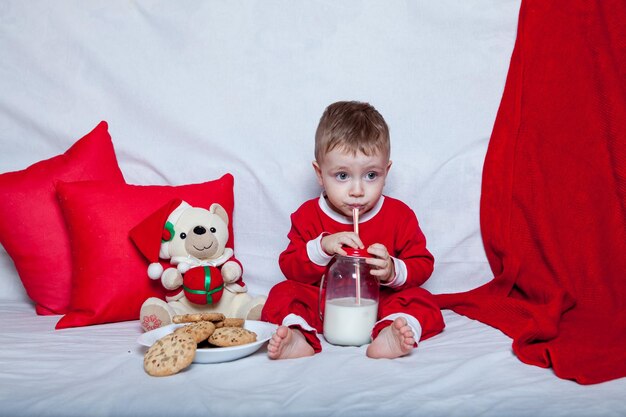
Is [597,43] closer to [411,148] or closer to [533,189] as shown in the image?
[533,189]

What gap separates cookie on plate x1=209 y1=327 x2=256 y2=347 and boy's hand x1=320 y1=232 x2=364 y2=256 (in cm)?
26

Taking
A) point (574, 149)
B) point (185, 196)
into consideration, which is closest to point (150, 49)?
point (185, 196)

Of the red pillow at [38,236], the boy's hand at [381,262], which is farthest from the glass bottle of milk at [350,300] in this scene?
the red pillow at [38,236]

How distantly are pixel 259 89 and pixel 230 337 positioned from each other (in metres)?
0.84

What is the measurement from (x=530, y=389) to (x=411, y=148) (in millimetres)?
868

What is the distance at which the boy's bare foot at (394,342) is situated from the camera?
1.23 meters

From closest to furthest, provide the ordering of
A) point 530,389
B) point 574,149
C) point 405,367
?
point 530,389
point 405,367
point 574,149

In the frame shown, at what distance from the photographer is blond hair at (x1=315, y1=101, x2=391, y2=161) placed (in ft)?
4.73

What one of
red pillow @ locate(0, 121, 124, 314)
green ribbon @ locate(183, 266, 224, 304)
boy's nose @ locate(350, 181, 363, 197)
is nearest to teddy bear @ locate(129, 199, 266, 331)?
green ribbon @ locate(183, 266, 224, 304)

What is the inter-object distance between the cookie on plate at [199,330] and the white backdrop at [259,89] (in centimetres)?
54

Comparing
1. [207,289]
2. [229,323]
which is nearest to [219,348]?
[229,323]

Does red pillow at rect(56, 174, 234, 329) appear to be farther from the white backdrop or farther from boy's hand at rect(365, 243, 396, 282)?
boy's hand at rect(365, 243, 396, 282)

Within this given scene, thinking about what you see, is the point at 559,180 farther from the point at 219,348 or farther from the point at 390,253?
the point at 219,348

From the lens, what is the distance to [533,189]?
168 centimetres
